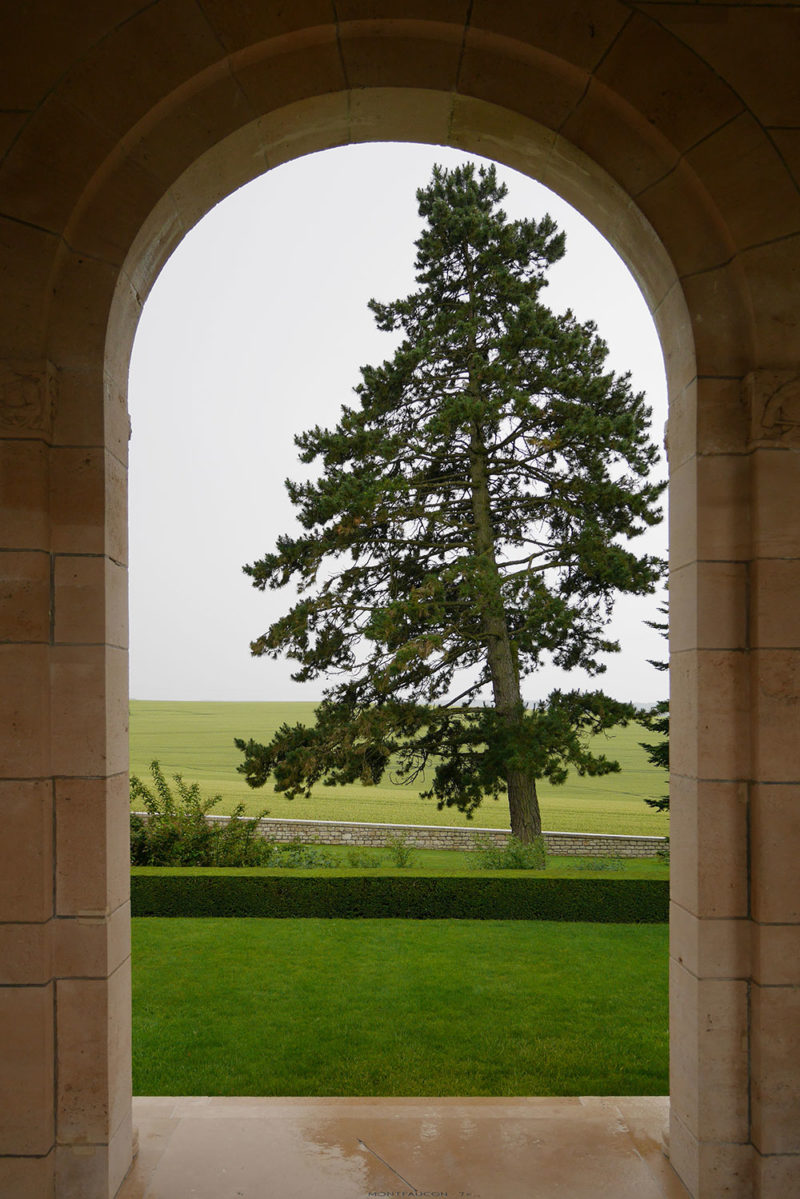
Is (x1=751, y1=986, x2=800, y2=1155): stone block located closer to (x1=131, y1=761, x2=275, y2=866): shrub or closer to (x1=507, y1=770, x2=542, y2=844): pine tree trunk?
(x1=131, y1=761, x2=275, y2=866): shrub

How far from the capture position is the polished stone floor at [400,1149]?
11.1 feet

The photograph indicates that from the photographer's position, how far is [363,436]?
14.8 meters

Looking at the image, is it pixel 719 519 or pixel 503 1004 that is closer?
pixel 719 519

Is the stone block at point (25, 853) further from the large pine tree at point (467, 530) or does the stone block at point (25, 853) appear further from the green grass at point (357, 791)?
the green grass at point (357, 791)

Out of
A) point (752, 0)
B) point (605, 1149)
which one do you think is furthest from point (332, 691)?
point (752, 0)

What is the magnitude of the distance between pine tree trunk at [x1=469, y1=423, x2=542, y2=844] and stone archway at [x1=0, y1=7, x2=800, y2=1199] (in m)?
10.9

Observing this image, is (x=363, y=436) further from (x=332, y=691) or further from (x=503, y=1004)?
(x=503, y=1004)

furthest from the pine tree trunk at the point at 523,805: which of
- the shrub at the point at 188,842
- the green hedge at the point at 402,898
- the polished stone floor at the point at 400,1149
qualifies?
the polished stone floor at the point at 400,1149

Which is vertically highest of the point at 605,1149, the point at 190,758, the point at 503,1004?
the point at 605,1149

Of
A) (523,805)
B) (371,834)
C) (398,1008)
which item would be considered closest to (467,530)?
(523,805)

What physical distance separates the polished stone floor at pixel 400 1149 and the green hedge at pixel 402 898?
622cm

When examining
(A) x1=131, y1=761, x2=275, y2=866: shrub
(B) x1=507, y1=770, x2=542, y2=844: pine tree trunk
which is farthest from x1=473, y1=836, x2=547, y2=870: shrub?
(A) x1=131, y1=761, x2=275, y2=866: shrub

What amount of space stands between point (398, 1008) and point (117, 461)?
5228mm

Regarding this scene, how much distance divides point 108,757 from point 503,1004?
4.92 m
